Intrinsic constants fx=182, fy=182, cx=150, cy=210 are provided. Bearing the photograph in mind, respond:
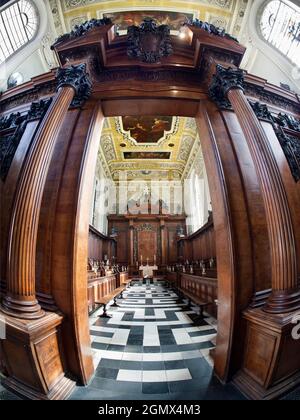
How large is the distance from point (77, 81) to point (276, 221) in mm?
3677

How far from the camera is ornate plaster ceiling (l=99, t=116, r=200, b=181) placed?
11555 mm

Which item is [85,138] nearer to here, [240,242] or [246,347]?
[240,242]

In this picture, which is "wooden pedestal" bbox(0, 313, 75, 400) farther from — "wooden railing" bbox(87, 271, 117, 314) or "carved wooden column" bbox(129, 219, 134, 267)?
"carved wooden column" bbox(129, 219, 134, 267)

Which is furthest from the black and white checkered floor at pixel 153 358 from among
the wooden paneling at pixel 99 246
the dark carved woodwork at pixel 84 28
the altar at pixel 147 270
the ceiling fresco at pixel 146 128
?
the ceiling fresco at pixel 146 128

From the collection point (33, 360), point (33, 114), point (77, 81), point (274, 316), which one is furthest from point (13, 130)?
point (274, 316)

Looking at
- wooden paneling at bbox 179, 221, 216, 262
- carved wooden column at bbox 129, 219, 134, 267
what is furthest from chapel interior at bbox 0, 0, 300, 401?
carved wooden column at bbox 129, 219, 134, 267

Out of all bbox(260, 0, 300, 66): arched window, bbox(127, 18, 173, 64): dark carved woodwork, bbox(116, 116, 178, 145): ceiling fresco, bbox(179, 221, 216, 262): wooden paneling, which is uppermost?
bbox(116, 116, 178, 145): ceiling fresco

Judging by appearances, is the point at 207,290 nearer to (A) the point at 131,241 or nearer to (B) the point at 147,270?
(B) the point at 147,270

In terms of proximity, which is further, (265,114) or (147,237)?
(147,237)

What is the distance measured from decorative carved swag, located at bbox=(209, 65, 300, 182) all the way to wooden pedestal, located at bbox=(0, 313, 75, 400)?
4.21 meters

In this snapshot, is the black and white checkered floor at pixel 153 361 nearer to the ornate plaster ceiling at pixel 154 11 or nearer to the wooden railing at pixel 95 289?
the wooden railing at pixel 95 289

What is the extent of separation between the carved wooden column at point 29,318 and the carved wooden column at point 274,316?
7.04ft

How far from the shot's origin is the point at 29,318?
1.93m

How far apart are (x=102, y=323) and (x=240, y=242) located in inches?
157
